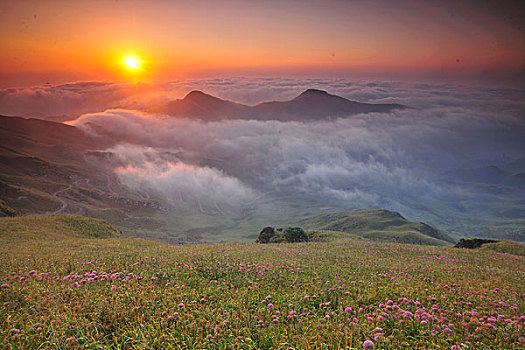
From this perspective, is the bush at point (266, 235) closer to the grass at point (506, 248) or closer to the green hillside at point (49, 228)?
the green hillside at point (49, 228)

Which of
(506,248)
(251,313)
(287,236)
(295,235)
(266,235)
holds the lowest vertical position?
(266,235)

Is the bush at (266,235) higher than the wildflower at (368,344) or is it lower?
lower

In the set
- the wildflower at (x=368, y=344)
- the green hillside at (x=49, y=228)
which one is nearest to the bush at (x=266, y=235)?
the green hillside at (x=49, y=228)

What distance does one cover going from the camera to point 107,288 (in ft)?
27.7

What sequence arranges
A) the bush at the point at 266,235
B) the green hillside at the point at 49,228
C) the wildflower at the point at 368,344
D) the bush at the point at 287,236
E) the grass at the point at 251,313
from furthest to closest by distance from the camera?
the bush at the point at 266,235 → the bush at the point at 287,236 → the green hillside at the point at 49,228 → the grass at the point at 251,313 → the wildflower at the point at 368,344

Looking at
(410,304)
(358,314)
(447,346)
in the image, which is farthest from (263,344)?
(410,304)

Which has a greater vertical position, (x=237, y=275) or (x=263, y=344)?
(x=263, y=344)

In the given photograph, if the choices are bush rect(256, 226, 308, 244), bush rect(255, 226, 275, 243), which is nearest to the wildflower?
bush rect(256, 226, 308, 244)

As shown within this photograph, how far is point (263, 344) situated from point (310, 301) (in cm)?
307

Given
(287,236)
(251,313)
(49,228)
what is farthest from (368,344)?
(49,228)

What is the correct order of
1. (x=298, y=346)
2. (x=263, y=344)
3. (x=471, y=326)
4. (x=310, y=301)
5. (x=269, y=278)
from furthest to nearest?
(x=269, y=278) < (x=310, y=301) < (x=471, y=326) < (x=263, y=344) < (x=298, y=346)

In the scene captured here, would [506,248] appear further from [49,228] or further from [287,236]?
[49,228]

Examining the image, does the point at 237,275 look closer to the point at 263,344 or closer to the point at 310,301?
the point at 310,301

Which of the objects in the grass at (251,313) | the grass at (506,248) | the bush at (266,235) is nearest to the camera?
the grass at (251,313)
